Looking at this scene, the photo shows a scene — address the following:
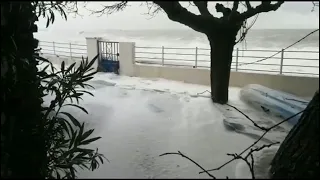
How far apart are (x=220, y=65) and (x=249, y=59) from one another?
82 cm

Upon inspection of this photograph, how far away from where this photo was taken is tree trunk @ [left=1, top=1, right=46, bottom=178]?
529 millimetres

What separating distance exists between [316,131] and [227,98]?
1.87 m

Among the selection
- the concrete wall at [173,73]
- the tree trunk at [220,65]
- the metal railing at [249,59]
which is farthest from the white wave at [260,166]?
the concrete wall at [173,73]

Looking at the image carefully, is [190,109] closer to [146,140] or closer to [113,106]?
[113,106]

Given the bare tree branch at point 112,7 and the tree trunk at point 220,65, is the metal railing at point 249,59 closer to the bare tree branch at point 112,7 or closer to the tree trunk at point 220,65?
the tree trunk at point 220,65

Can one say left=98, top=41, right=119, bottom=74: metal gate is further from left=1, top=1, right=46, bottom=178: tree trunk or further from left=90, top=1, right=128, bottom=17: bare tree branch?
left=90, top=1, right=128, bottom=17: bare tree branch

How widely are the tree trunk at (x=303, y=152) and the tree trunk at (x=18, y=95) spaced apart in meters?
0.44

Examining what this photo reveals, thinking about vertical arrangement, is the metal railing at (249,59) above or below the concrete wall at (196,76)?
above

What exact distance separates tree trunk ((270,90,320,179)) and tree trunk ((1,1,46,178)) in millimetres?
443

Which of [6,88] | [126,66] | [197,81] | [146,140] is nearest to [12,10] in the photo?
[6,88]

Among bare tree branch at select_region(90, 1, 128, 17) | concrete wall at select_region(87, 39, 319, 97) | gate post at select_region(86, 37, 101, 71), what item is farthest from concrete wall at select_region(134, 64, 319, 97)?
bare tree branch at select_region(90, 1, 128, 17)

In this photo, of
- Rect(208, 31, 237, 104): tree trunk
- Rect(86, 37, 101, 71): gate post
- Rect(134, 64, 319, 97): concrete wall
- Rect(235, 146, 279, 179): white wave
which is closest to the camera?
Rect(235, 146, 279, 179): white wave

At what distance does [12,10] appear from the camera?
524 millimetres

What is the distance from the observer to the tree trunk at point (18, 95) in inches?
20.8
